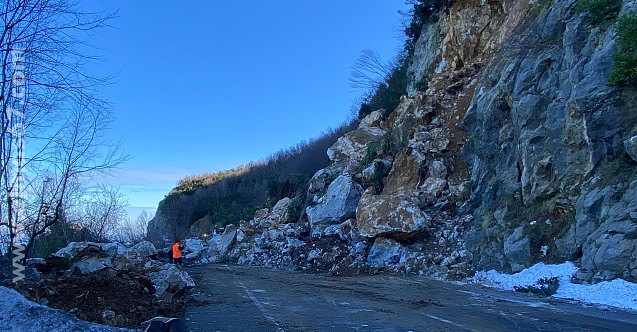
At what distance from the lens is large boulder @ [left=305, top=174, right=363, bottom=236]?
90.8 feet

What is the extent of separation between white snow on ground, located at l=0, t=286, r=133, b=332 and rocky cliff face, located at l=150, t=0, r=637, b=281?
35.5 ft

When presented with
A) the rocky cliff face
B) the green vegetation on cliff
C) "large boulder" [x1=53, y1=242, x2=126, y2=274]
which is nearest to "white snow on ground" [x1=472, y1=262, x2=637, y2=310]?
the rocky cliff face

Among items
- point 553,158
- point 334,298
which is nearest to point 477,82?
point 553,158

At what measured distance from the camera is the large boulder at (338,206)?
90.8ft

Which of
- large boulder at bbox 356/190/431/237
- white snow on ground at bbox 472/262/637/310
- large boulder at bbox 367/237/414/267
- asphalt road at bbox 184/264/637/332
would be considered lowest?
asphalt road at bbox 184/264/637/332

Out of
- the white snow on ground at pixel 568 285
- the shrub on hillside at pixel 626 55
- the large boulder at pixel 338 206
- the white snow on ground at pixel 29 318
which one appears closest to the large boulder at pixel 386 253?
the white snow on ground at pixel 568 285

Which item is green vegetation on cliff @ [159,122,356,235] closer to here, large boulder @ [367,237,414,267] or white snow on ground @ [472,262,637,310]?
large boulder @ [367,237,414,267]

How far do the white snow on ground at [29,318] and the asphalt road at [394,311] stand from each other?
279 centimetres

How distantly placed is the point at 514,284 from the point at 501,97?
371 inches

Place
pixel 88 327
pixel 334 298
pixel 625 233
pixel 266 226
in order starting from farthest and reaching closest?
pixel 266 226, pixel 334 298, pixel 625 233, pixel 88 327

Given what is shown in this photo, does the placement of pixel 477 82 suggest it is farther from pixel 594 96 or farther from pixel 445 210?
pixel 594 96

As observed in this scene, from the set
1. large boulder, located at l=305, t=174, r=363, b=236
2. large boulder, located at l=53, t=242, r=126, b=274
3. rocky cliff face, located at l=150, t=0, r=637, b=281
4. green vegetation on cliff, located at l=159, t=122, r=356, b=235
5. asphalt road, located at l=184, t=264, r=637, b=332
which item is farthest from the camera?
green vegetation on cliff, located at l=159, t=122, r=356, b=235

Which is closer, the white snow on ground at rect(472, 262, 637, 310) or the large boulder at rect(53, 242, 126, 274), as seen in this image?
the white snow on ground at rect(472, 262, 637, 310)

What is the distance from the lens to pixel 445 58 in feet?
101
